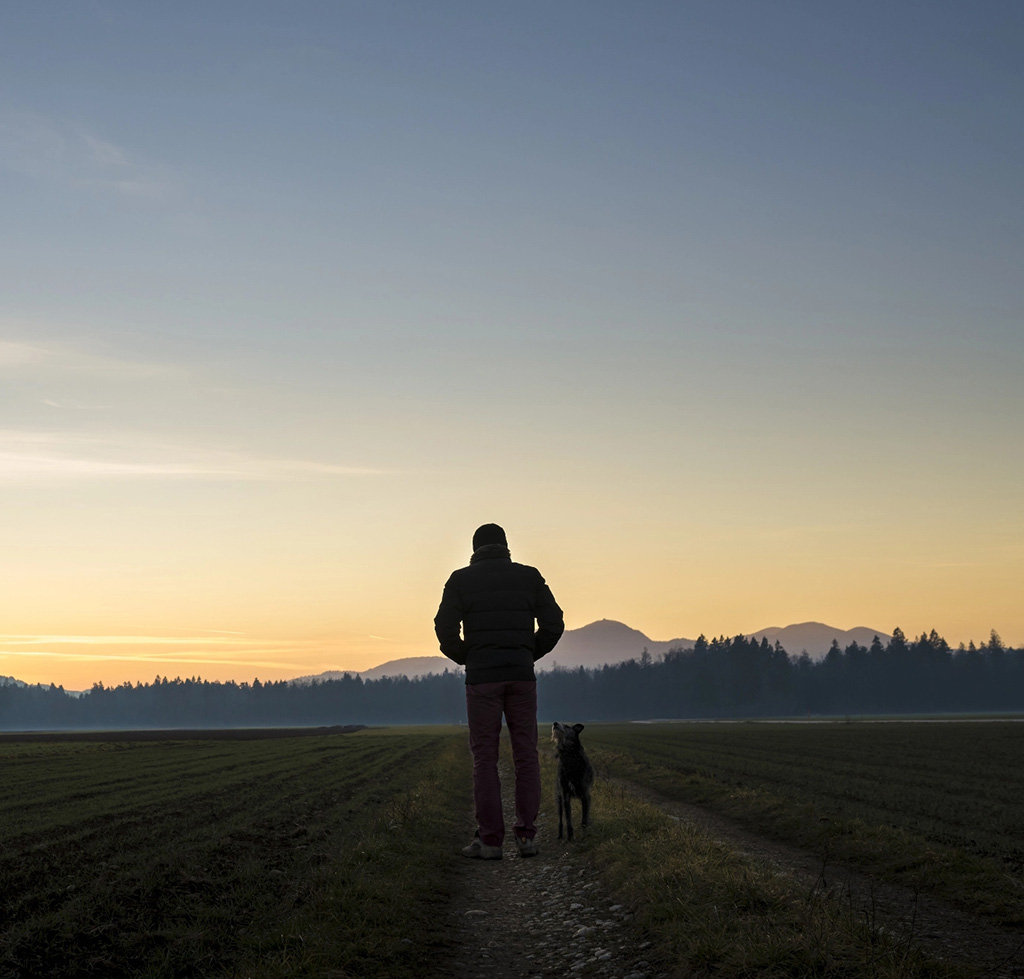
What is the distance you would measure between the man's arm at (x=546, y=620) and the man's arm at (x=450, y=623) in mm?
859

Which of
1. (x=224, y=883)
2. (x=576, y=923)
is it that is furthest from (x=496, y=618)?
(x=224, y=883)

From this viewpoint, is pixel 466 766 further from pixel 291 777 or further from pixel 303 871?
pixel 303 871

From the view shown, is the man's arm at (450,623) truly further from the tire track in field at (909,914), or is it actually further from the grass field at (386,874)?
the tire track in field at (909,914)

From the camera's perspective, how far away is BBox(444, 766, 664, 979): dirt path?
20.1 ft

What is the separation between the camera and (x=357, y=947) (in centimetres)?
625

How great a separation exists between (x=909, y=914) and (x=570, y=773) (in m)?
4.80

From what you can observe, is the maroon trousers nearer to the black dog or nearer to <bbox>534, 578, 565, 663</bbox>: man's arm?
<bbox>534, 578, 565, 663</bbox>: man's arm

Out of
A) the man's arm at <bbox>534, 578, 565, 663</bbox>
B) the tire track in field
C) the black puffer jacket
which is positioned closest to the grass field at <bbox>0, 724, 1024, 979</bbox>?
the tire track in field

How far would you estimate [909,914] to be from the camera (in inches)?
326

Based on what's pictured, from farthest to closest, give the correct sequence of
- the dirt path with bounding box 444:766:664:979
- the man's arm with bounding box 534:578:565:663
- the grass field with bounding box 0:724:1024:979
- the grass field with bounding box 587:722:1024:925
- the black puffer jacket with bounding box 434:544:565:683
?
1. the grass field with bounding box 587:722:1024:925
2. the man's arm with bounding box 534:578:565:663
3. the black puffer jacket with bounding box 434:544:565:683
4. the dirt path with bounding box 444:766:664:979
5. the grass field with bounding box 0:724:1024:979

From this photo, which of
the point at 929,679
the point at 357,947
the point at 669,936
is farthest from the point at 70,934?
the point at 929,679

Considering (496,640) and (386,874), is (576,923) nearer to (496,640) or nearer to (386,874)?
(386,874)

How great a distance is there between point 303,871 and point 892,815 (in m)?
11.6

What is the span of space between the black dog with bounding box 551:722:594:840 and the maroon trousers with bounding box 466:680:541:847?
68.7 inches
